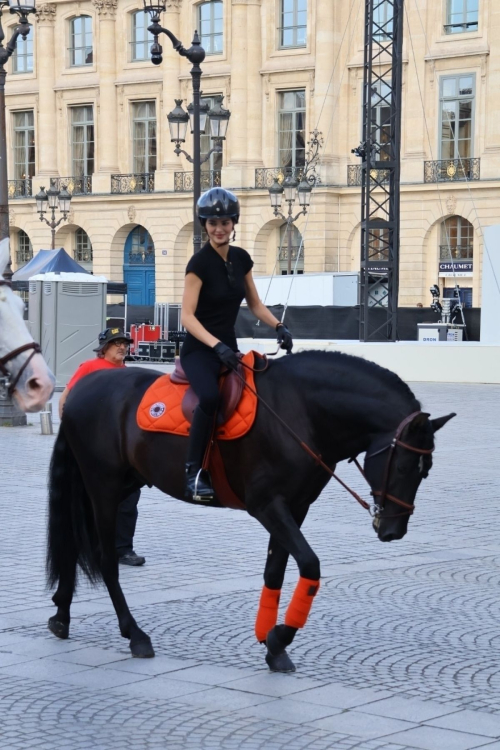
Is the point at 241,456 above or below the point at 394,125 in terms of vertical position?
below

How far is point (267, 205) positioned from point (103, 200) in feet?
29.4

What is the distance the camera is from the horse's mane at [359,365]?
248 inches

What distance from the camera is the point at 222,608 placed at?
753 cm

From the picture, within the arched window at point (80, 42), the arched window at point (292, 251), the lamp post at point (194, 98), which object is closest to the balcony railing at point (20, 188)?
the arched window at point (80, 42)

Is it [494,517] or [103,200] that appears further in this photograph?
[103,200]

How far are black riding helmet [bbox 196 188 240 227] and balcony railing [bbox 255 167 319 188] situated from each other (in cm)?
4755

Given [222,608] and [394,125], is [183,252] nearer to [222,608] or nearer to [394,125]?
[394,125]

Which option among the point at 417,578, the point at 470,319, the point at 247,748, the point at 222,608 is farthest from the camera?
the point at 470,319

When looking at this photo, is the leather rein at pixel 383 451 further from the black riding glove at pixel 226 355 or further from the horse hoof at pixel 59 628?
the horse hoof at pixel 59 628

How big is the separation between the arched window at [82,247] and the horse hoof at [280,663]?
183ft

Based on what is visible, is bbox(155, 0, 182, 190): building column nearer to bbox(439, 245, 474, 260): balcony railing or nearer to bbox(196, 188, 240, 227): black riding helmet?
bbox(439, 245, 474, 260): balcony railing

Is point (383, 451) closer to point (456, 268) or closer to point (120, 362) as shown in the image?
point (120, 362)

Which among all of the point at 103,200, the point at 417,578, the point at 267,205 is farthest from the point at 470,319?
the point at 417,578

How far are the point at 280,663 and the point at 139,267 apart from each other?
175ft
